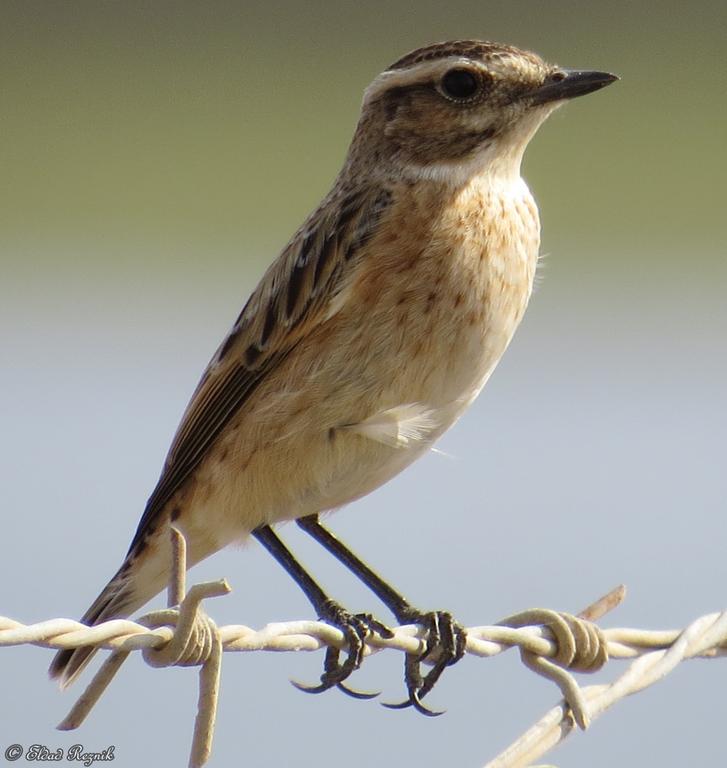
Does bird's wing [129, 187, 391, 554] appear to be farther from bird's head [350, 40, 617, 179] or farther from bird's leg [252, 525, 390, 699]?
bird's leg [252, 525, 390, 699]

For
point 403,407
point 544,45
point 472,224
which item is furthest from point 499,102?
point 544,45

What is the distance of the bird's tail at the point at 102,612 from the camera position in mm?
5625

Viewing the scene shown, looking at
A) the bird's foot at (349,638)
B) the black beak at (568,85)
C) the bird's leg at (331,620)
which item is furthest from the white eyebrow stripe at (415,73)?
the bird's foot at (349,638)

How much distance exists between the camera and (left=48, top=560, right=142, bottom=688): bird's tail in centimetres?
562

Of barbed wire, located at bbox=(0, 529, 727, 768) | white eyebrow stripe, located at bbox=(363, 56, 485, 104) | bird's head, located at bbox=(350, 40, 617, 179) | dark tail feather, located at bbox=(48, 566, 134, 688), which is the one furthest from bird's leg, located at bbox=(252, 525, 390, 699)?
white eyebrow stripe, located at bbox=(363, 56, 485, 104)

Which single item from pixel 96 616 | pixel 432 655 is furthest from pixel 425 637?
pixel 96 616

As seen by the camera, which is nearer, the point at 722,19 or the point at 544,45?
the point at 544,45

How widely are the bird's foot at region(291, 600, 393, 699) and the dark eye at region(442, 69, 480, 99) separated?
1720mm

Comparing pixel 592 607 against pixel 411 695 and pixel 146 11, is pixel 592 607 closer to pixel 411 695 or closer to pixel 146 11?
pixel 411 695

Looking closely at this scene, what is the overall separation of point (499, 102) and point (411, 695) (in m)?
1.94

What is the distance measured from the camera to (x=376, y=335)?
502 cm

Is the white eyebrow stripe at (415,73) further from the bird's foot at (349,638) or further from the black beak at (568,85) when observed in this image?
the bird's foot at (349,638)

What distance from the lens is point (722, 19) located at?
20891 mm

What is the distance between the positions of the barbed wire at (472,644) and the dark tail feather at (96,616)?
66.6 inches
